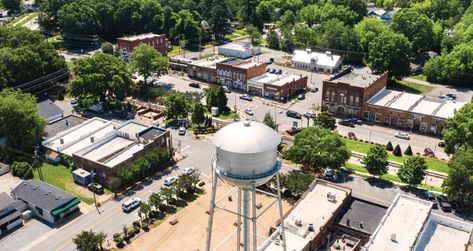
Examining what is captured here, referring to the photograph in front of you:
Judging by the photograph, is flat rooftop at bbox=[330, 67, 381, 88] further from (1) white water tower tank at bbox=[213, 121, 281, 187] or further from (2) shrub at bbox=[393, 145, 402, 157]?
(1) white water tower tank at bbox=[213, 121, 281, 187]

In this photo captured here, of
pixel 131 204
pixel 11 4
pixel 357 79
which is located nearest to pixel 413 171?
pixel 357 79

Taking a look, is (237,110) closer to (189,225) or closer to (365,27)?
(189,225)

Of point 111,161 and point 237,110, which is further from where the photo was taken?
point 237,110

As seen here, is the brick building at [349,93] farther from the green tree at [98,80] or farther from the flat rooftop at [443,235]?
the green tree at [98,80]

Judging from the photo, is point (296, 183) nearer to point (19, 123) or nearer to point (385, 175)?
point (385, 175)

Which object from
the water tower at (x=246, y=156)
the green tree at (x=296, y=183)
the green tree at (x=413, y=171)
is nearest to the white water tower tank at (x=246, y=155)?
the water tower at (x=246, y=156)

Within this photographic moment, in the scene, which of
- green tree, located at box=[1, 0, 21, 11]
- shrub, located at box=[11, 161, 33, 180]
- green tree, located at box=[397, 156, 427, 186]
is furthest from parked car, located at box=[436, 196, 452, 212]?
green tree, located at box=[1, 0, 21, 11]

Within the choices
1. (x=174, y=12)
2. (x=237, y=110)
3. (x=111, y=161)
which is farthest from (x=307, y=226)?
(x=174, y=12)

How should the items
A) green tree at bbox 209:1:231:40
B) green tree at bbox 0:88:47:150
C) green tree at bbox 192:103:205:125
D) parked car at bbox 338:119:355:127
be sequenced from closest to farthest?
green tree at bbox 0:88:47:150
green tree at bbox 192:103:205:125
parked car at bbox 338:119:355:127
green tree at bbox 209:1:231:40
